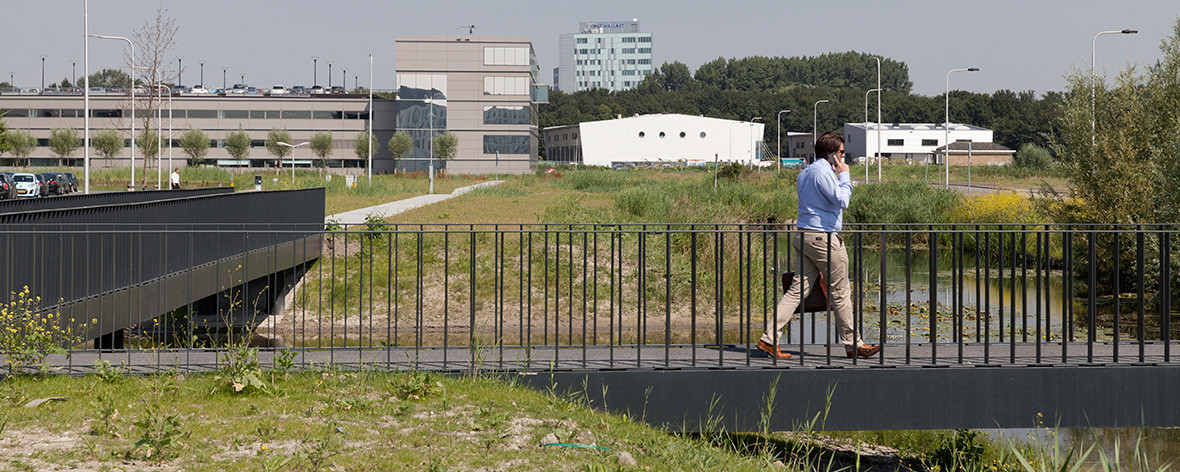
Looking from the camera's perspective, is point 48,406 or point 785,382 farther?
point 785,382

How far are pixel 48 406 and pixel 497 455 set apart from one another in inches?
119

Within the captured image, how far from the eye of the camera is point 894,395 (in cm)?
772

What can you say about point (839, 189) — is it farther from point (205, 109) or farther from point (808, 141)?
point (808, 141)

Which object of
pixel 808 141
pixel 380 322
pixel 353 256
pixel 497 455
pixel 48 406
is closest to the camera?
pixel 497 455

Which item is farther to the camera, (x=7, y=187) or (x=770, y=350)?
(x=7, y=187)

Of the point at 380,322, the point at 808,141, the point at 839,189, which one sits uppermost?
the point at 808,141

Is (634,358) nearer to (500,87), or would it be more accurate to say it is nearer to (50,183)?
(50,183)

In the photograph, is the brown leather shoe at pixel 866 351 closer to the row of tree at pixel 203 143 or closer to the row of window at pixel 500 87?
the row of tree at pixel 203 143

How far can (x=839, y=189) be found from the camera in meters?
7.88

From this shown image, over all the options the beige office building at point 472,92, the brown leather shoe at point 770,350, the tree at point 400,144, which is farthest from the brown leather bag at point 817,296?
the beige office building at point 472,92

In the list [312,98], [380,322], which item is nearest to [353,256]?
[380,322]

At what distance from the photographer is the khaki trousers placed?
793cm

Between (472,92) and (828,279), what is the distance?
9758 centimetres

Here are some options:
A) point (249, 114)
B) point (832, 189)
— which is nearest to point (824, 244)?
point (832, 189)
